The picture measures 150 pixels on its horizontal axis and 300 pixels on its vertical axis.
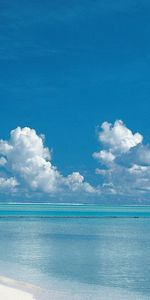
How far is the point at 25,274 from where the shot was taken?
28984mm

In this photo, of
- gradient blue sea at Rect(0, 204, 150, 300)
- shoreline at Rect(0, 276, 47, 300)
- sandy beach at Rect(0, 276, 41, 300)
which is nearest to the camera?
sandy beach at Rect(0, 276, 41, 300)

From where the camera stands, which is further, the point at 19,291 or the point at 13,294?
the point at 19,291

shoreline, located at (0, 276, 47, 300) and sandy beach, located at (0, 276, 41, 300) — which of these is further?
shoreline, located at (0, 276, 47, 300)

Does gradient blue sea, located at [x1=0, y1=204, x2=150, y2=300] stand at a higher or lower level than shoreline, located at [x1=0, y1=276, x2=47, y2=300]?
higher

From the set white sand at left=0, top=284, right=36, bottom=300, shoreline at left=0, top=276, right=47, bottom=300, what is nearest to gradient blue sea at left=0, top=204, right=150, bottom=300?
shoreline at left=0, top=276, right=47, bottom=300

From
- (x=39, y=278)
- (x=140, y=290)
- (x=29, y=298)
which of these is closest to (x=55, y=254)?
(x=39, y=278)

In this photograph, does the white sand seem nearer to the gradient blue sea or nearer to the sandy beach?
the sandy beach

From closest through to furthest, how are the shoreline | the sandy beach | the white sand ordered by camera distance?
the white sand < the sandy beach < the shoreline

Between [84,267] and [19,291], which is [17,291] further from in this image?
[84,267]

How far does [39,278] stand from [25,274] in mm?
1263

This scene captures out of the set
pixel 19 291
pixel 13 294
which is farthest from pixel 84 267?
pixel 13 294

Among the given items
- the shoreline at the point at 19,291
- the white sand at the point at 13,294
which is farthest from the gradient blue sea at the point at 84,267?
the white sand at the point at 13,294

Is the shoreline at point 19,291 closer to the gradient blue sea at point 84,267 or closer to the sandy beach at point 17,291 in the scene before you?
the sandy beach at point 17,291

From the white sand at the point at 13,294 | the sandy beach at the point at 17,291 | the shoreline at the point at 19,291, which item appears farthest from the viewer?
the shoreline at the point at 19,291
